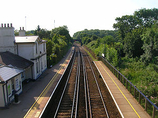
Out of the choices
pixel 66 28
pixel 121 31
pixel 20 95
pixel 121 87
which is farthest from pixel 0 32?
pixel 66 28

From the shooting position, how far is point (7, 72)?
1488 cm

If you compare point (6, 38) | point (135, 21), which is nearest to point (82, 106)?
point (6, 38)

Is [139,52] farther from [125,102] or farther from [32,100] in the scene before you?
[32,100]

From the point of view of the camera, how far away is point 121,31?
177 feet

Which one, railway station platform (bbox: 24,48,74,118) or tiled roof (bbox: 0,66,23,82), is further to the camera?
tiled roof (bbox: 0,66,23,82)

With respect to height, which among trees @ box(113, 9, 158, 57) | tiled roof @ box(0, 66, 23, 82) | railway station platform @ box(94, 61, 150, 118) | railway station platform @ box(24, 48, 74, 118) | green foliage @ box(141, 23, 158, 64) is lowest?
railway station platform @ box(24, 48, 74, 118)

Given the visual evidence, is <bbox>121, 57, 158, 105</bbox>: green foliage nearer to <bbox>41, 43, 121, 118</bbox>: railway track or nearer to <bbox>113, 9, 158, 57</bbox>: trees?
<bbox>41, 43, 121, 118</bbox>: railway track

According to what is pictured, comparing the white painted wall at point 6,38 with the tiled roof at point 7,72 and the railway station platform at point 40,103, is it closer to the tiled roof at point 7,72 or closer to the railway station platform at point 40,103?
the tiled roof at point 7,72

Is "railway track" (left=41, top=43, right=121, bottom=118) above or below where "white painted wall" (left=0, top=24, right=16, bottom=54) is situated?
below

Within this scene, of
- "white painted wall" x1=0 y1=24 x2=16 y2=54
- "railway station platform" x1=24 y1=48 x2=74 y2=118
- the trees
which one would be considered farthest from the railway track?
the trees

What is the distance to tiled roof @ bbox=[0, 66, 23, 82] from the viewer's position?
13.7 m

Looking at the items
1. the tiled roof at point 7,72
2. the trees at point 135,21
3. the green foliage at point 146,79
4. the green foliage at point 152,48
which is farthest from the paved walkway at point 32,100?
the trees at point 135,21

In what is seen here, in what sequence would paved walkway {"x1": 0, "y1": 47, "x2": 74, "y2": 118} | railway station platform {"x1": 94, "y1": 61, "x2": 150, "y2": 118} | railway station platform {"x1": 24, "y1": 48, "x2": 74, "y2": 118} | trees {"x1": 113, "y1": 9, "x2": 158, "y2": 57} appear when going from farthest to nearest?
1. trees {"x1": 113, "y1": 9, "x2": 158, "y2": 57}
2. paved walkway {"x1": 0, "y1": 47, "x2": 74, "y2": 118}
3. railway station platform {"x1": 24, "y1": 48, "x2": 74, "y2": 118}
4. railway station platform {"x1": 94, "y1": 61, "x2": 150, "y2": 118}

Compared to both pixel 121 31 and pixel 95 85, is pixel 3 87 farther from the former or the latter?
pixel 121 31
